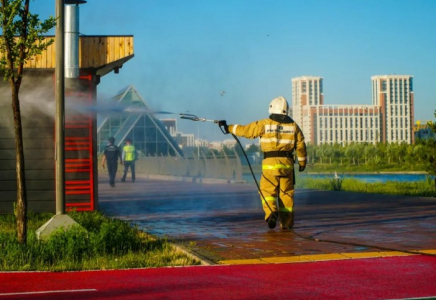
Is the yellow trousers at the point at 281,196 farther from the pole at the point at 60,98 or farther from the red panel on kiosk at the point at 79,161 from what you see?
the red panel on kiosk at the point at 79,161

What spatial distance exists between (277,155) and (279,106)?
721 mm

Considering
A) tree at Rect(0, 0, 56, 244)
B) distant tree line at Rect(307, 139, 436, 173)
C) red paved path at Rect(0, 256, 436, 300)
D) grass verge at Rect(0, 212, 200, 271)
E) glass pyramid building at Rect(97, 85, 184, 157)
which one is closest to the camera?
red paved path at Rect(0, 256, 436, 300)

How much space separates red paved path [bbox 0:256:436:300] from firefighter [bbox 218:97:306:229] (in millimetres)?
3118

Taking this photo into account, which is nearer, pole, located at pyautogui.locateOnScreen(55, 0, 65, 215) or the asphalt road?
the asphalt road

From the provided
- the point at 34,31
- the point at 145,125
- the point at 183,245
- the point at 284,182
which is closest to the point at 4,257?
the point at 183,245

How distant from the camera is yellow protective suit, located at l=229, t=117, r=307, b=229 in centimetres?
1083

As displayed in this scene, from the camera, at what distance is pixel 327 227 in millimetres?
11320

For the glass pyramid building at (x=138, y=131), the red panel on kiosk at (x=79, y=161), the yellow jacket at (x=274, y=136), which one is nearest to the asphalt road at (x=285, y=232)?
the red panel on kiosk at (x=79, y=161)

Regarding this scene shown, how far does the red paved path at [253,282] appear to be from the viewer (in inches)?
238

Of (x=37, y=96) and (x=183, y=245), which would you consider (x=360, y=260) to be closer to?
(x=183, y=245)

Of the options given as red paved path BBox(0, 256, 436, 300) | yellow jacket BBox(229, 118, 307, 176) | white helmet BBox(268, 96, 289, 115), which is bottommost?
red paved path BBox(0, 256, 436, 300)

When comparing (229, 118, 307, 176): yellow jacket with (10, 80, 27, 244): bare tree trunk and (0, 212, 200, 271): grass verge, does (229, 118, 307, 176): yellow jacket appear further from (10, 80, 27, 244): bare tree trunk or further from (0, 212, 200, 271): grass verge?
(10, 80, 27, 244): bare tree trunk

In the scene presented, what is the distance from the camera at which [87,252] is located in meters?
8.40

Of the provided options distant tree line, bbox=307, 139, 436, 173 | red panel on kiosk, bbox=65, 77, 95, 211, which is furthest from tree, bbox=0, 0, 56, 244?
distant tree line, bbox=307, 139, 436, 173
